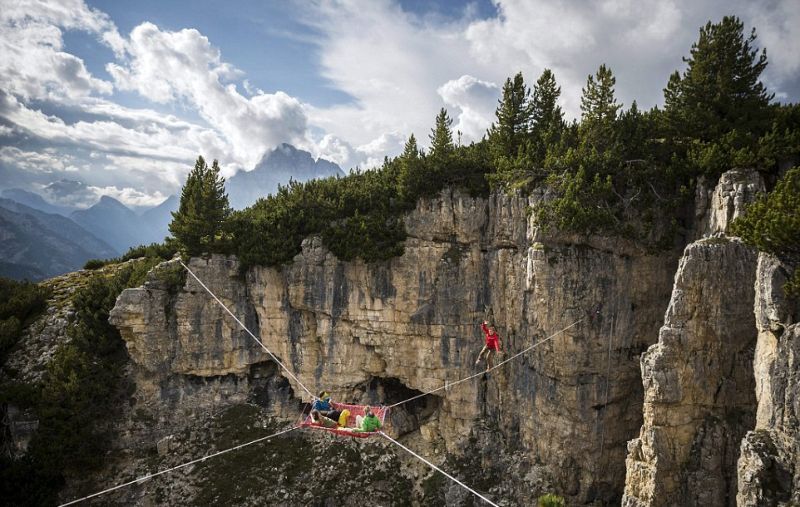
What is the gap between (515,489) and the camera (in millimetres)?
32125

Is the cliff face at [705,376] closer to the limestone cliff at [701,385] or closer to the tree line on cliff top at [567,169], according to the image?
the limestone cliff at [701,385]

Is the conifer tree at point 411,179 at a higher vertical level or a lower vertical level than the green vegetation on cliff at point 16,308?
higher

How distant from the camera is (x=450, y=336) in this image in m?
36.2

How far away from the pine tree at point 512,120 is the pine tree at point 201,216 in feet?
83.7

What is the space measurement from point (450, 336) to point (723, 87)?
25109 millimetres

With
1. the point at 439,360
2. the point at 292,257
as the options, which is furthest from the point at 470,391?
the point at 292,257

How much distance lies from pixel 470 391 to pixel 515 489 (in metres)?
7.73

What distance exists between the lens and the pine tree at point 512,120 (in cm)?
3606

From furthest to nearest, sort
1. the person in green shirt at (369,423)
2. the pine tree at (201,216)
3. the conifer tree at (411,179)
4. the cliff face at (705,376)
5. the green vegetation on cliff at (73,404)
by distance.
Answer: the pine tree at (201,216) → the conifer tree at (411,179) → the green vegetation on cliff at (73,404) → the person in green shirt at (369,423) → the cliff face at (705,376)

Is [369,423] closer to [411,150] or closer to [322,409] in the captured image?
[322,409]

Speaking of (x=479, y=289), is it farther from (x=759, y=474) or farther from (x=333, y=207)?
(x=759, y=474)

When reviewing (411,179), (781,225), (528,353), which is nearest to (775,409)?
(781,225)

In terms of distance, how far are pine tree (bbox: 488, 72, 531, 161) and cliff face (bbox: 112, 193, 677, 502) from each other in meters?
5.34

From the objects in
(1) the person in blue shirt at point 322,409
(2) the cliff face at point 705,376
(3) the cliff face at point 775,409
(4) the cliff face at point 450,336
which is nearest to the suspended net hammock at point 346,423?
(1) the person in blue shirt at point 322,409
